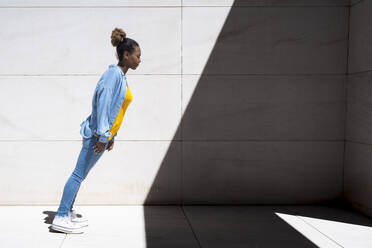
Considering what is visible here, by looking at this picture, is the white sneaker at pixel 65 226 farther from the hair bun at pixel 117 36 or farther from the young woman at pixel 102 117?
the hair bun at pixel 117 36

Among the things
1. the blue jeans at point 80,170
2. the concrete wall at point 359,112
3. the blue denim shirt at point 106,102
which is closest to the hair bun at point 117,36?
the blue denim shirt at point 106,102

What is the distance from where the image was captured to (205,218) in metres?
4.64

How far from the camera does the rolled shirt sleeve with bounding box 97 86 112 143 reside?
3.80 meters

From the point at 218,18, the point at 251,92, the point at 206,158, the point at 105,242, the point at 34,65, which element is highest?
the point at 218,18

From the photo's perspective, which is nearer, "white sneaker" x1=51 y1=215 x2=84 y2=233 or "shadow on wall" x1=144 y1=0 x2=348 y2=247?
"white sneaker" x1=51 y1=215 x2=84 y2=233

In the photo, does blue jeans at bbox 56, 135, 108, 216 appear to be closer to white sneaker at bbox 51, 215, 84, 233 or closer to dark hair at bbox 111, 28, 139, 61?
white sneaker at bbox 51, 215, 84, 233

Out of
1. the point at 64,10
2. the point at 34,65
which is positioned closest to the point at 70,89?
the point at 34,65

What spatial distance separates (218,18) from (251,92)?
1.02 m

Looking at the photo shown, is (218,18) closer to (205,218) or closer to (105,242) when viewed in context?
(205,218)

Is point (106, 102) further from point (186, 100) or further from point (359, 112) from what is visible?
point (359, 112)

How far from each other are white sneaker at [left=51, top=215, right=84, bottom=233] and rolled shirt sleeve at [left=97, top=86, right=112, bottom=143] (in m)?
0.92

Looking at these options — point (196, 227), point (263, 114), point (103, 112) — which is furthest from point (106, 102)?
point (263, 114)

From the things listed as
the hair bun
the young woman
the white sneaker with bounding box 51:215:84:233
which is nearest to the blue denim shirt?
the young woman

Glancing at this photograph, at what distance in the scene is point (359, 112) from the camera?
16.2 ft
